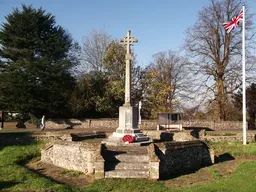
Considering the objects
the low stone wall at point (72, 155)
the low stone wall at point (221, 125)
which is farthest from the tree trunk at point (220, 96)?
the low stone wall at point (72, 155)

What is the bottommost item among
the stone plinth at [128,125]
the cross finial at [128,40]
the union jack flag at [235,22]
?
the stone plinth at [128,125]

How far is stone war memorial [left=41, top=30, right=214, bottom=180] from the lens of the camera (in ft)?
39.1

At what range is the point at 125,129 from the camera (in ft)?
53.2

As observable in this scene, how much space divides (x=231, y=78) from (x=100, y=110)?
1596cm

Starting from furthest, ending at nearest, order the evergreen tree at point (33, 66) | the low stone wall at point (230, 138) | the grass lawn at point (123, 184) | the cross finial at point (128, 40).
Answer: the evergreen tree at point (33, 66) → the low stone wall at point (230, 138) → the cross finial at point (128, 40) → the grass lawn at point (123, 184)

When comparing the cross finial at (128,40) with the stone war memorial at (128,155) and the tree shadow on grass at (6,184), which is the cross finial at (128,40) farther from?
the tree shadow on grass at (6,184)

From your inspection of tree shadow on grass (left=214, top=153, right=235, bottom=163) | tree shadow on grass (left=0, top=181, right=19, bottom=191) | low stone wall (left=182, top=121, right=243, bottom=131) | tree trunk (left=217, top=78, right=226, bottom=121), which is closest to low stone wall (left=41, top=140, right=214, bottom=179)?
tree shadow on grass (left=214, top=153, right=235, bottom=163)

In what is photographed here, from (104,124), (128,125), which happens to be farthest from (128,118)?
(104,124)

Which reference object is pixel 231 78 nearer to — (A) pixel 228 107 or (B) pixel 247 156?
(A) pixel 228 107

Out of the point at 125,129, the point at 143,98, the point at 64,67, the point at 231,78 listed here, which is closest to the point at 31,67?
the point at 64,67

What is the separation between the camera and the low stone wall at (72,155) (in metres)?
12.7

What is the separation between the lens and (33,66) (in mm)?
31969

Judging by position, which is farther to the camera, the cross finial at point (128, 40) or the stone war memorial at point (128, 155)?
the cross finial at point (128, 40)

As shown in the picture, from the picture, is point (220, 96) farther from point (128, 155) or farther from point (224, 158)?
point (128, 155)
